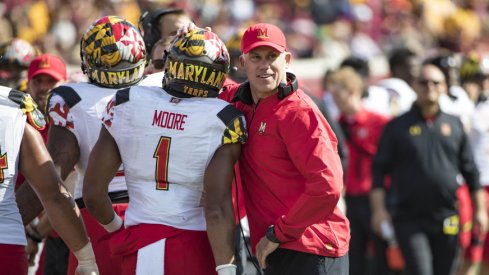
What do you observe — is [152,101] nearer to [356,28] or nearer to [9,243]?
[9,243]

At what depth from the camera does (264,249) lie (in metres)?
5.37

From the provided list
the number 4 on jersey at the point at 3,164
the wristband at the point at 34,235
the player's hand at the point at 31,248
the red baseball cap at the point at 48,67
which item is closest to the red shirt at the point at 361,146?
the red baseball cap at the point at 48,67

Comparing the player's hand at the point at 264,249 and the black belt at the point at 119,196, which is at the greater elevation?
the player's hand at the point at 264,249

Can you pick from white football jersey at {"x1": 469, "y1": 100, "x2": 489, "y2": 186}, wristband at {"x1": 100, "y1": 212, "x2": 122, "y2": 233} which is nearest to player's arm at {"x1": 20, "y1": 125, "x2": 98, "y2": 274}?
wristband at {"x1": 100, "y1": 212, "x2": 122, "y2": 233}

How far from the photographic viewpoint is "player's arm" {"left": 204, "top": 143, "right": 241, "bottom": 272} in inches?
201

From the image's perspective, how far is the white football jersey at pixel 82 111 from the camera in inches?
227

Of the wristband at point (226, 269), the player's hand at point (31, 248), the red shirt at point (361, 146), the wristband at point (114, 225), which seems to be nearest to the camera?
the wristband at point (226, 269)

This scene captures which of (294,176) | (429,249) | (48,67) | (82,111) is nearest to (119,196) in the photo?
(82,111)

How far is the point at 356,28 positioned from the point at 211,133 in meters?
16.3

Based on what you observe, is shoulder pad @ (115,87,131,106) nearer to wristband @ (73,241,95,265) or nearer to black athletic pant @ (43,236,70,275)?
wristband @ (73,241,95,265)

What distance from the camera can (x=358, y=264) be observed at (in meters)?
10.8

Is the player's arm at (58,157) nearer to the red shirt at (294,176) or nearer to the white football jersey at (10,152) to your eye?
the white football jersey at (10,152)

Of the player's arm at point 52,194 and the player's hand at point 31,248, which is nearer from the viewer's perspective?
the player's arm at point 52,194

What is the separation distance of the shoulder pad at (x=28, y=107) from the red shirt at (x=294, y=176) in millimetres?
1074
